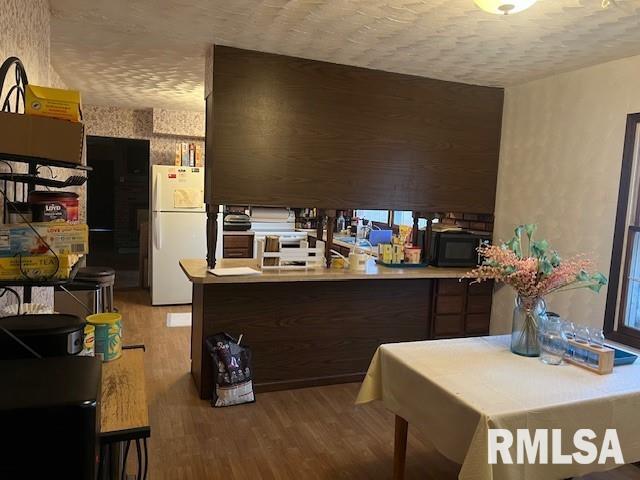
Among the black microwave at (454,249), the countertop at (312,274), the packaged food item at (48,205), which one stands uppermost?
the packaged food item at (48,205)

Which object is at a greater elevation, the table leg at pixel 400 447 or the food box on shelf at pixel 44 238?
the food box on shelf at pixel 44 238

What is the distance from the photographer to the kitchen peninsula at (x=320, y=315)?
3322mm

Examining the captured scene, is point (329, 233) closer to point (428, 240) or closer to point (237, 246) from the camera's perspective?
point (428, 240)

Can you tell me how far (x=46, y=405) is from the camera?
930mm

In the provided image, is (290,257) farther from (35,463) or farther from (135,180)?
(135,180)

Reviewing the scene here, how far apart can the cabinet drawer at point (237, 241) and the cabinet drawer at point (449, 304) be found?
295 centimetres

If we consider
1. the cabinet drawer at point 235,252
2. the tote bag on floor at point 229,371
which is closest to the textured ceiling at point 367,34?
the tote bag on floor at point 229,371

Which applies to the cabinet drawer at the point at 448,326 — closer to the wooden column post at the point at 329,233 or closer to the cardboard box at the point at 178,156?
the wooden column post at the point at 329,233

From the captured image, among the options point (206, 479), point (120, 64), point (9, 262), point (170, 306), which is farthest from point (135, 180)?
point (9, 262)

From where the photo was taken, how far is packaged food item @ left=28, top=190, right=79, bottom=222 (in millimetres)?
1510

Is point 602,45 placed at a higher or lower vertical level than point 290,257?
higher

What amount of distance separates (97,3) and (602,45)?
9.43 ft

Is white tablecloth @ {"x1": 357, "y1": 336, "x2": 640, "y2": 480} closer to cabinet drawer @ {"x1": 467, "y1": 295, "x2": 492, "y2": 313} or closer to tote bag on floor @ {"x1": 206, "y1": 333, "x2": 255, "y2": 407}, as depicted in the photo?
tote bag on floor @ {"x1": 206, "y1": 333, "x2": 255, "y2": 407}

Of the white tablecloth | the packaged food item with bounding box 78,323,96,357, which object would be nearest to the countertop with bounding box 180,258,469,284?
the white tablecloth
